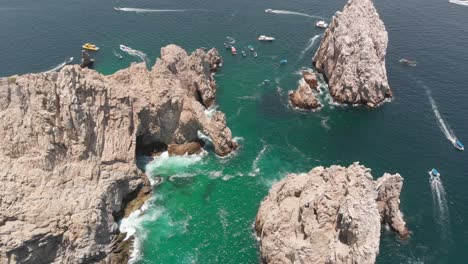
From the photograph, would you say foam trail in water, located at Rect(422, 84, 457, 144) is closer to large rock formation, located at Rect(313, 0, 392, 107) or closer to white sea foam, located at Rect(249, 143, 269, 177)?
large rock formation, located at Rect(313, 0, 392, 107)

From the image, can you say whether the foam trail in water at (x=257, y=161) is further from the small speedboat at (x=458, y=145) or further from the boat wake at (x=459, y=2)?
the boat wake at (x=459, y=2)

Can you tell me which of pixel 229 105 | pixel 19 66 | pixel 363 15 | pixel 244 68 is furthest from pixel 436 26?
pixel 19 66

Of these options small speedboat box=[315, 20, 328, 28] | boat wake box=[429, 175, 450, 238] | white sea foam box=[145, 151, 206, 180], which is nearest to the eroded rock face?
→ white sea foam box=[145, 151, 206, 180]

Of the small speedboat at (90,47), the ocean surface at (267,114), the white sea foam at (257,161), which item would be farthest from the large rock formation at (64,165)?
the small speedboat at (90,47)

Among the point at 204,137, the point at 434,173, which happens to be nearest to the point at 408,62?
the point at 434,173

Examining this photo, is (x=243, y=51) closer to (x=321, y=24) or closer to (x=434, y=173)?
(x=321, y=24)

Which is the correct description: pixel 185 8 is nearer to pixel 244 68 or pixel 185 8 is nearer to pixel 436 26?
pixel 244 68
